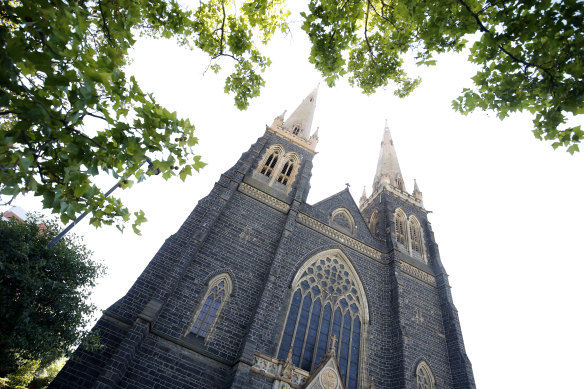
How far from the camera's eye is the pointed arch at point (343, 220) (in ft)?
58.4

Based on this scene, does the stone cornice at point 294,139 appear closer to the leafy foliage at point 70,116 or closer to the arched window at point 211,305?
the arched window at point 211,305

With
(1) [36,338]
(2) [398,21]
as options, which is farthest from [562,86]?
(1) [36,338]

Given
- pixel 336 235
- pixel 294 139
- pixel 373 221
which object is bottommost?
pixel 336 235

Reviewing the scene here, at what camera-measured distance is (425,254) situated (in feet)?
64.7

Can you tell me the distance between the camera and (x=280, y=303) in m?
12.4

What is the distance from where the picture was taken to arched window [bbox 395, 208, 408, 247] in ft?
65.5

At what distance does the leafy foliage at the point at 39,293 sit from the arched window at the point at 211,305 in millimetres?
3360

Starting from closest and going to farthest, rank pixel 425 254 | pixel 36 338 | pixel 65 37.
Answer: pixel 65 37 < pixel 36 338 < pixel 425 254

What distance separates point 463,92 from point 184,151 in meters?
4.34

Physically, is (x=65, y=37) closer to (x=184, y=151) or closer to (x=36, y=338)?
(x=184, y=151)

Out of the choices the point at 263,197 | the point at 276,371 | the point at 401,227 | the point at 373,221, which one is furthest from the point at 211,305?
the point at 401,227

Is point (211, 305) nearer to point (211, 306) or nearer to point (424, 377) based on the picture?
point (211, 306)

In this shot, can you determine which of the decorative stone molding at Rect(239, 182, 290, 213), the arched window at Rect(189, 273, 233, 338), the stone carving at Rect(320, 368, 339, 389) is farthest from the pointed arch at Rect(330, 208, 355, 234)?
the stone carving at Rect(320, 368, 339, 389)

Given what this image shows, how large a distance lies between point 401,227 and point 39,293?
19742 mm
